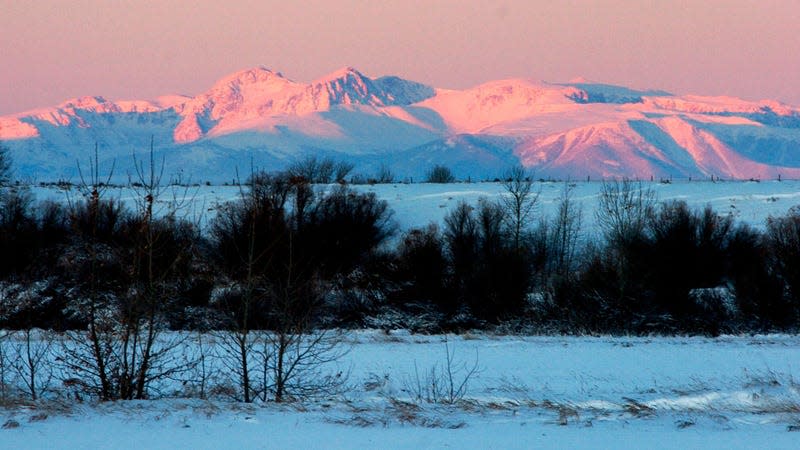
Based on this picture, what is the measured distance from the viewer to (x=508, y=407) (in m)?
9.88

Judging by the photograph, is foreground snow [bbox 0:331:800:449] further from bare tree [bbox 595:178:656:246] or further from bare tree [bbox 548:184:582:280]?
bare tree [bbox 548:184:582:280]

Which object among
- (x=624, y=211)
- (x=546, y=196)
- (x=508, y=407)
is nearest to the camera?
(x=508, y=407)

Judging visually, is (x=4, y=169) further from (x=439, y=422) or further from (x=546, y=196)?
(x=439, y=422)

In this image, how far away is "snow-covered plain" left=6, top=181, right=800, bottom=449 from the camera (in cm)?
796

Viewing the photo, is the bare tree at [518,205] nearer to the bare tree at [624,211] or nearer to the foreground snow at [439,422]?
the bare tree at [624,211]

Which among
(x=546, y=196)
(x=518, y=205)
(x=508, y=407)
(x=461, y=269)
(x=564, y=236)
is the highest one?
(x=546, y=196)

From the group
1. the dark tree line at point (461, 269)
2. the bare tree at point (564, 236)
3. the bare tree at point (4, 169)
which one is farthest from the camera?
the bare tree at point (4, 169)

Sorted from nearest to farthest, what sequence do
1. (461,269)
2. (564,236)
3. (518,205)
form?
(461,269), (518,205), (564,236)

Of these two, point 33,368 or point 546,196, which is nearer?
point 33,368

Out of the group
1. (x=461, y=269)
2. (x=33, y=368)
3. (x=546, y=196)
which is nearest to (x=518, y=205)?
(x=546, y=196)

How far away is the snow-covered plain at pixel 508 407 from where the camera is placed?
7.96 meters

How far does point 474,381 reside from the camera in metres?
15.0

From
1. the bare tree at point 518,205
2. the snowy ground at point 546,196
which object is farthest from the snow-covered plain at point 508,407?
the snowy ground at point 546,196

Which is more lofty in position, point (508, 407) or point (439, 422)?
point (439, 422)
